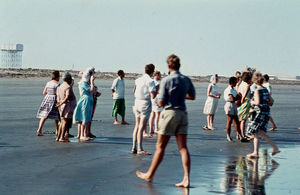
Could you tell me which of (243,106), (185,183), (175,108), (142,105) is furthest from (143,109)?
(243,106)

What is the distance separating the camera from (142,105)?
12.6 meters

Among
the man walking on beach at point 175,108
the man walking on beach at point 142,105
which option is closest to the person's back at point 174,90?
the man walking on beach at point 175,108

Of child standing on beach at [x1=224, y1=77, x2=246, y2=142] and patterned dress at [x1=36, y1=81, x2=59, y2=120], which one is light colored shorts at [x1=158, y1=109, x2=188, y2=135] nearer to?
child standing on beach at [x1=224, y1=77, x2=246, y2=142]

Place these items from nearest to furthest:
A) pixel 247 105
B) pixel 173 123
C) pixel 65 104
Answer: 1. pixel 173 123
2. pixel 65 104
3. pixel 247 105

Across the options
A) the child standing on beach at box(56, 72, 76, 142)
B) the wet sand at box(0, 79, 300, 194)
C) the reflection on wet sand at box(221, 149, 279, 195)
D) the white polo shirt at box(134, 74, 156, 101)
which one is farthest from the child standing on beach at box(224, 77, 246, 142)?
the child standing on beach at box(56, 72, 76, 142)

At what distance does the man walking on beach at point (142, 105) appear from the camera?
12461mm

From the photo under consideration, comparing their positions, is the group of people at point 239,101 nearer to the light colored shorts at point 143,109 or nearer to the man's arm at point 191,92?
the light colored shorts at point 143,109

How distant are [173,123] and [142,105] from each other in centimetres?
332

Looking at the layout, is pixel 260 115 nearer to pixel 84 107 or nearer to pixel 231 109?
pixel 231 109

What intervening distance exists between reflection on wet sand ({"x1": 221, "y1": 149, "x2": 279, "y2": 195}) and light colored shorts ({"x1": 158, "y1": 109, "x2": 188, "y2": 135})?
1.07 metres

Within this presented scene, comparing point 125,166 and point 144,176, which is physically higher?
point 144,176

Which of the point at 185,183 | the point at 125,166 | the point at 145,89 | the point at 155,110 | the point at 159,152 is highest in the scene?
the point at 145,89

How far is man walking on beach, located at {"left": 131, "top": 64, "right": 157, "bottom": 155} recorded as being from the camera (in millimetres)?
12461

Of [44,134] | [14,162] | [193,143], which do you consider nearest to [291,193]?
[14,162]
